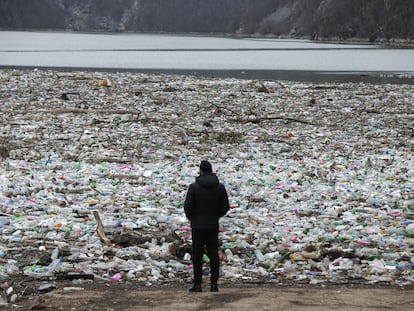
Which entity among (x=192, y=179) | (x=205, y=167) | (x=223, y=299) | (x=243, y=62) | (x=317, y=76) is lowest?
(x=223, y=299)

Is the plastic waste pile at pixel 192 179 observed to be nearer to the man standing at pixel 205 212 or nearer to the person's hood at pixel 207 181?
the man standing at pixel 205 212

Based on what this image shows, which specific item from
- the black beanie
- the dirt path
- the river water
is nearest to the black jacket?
the black beanie

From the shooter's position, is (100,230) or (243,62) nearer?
(100,230)

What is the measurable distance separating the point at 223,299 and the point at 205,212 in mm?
937

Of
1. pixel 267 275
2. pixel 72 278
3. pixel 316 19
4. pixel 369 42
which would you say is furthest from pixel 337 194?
pixel 316 19

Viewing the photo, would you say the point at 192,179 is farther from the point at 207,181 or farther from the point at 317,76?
the point at 317,76

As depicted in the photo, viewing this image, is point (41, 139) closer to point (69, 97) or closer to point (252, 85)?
point (69, 97)

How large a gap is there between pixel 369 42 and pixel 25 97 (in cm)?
13640

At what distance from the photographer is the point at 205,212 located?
7828mm

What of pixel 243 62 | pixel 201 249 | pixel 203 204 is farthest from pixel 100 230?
pixel 243 62

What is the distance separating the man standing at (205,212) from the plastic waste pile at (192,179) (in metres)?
0.83

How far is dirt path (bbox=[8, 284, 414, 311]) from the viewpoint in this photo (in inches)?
281

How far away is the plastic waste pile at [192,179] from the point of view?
9242 mm

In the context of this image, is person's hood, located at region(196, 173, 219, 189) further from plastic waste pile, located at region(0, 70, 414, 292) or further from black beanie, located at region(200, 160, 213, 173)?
plastic waste pile, located at region(0, 70, 414, 292)
